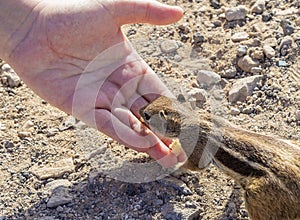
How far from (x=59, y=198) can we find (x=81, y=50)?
1.12 metres

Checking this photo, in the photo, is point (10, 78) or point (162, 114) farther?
point (10, 78)

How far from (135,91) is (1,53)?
1073mm

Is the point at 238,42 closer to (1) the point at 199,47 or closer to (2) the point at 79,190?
(1) the point at 199,47

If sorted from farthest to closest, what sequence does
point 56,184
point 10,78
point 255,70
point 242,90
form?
1. point 10,78
2. point 255,70
3. point 242,90
4. point 56,184

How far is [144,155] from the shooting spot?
4891mm

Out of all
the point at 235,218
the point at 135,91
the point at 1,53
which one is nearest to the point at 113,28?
the point at 135,91

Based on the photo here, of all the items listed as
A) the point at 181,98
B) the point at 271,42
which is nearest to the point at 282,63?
the point at 271,42

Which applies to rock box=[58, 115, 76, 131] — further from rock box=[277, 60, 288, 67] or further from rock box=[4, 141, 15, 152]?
rock box=[277, 60, 288, 67]

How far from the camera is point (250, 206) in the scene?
167 inches

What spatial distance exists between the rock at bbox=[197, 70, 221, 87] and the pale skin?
1.73ft

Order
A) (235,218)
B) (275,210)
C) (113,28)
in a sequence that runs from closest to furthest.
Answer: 1. (275,210)
2. (235,218)
3. (113,28)

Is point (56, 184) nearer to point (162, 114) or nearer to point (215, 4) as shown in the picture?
point (162, 114)

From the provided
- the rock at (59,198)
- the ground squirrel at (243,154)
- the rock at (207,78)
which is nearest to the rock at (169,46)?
the rock at (207,78)

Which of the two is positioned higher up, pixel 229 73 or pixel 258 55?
pixel 258 55
